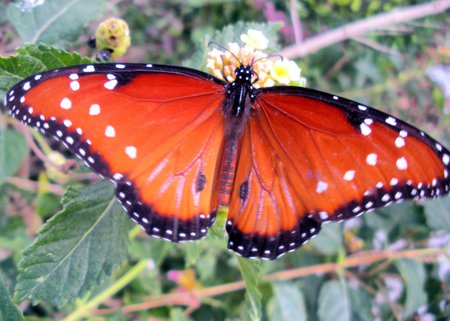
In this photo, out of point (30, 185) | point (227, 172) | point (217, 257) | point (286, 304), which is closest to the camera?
point (227, 172)

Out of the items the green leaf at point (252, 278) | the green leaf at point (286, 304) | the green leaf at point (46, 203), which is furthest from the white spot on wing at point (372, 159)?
the green leaf at point (46, 203)

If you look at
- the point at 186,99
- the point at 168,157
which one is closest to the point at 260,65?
the point at 186,99

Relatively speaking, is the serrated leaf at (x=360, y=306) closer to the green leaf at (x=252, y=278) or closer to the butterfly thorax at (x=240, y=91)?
the green leaf at (x=252, y=278)

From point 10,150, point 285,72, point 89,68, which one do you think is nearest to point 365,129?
point 285,72

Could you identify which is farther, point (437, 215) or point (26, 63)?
point (437, 215)

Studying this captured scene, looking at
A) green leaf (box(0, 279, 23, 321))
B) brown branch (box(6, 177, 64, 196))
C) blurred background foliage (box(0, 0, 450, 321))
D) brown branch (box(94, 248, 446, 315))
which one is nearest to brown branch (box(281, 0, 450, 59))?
blurred background foliage (box(0, 0, 450, 321))

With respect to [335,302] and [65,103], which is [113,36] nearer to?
[65,103]
